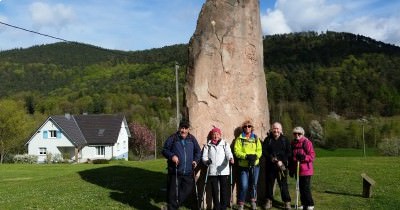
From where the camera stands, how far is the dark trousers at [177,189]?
1105cm

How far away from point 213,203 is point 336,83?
3168 inches

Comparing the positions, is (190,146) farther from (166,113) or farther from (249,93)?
(166,113)

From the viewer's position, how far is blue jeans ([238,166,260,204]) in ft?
37.2

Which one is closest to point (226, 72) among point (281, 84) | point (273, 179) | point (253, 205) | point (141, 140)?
point (273, 179)

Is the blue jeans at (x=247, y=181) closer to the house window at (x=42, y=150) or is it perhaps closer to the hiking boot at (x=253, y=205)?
the hiking boot at (x=253, y=205)

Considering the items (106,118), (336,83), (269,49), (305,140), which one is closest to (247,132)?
(305,140)

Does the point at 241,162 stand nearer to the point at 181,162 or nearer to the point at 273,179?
the point at 273,179

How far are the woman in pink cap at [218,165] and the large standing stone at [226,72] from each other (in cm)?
90

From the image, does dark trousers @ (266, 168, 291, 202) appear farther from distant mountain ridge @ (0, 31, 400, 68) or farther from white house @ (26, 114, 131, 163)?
distant mountain ridge @ (0, 31, 400, 68)

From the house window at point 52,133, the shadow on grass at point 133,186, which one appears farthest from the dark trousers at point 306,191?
the house window at point 52,133

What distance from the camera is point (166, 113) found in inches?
3728

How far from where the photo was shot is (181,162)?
35.9 ft

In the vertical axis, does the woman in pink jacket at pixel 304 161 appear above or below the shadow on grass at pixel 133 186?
above

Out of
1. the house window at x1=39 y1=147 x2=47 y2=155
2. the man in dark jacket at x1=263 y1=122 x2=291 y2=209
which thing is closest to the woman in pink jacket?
the man in dark jacket at x1=263 y1=122 x2=291 y2=209
